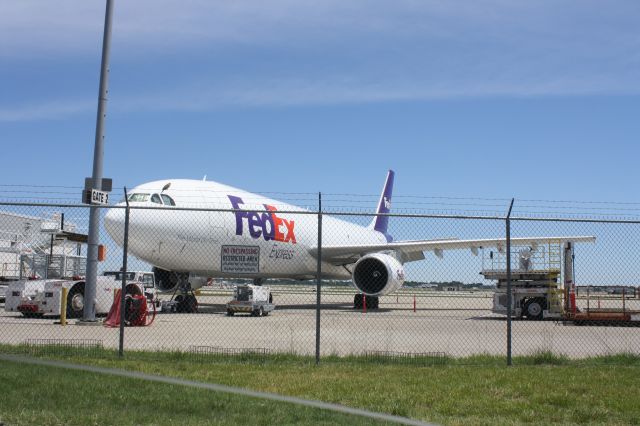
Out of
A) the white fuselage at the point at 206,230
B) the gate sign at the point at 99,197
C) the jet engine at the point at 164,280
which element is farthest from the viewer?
the jet engine at the point at 164,280

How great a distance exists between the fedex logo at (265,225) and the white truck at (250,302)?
2066 millimetres

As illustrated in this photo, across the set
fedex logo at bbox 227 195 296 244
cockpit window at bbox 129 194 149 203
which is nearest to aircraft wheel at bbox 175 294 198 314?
fedex logo at bbox 227 195 296 244

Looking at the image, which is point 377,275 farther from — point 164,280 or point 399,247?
point 164,280

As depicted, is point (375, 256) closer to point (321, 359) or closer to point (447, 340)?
point (447, 340)

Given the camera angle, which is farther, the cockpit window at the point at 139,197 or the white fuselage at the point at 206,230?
the cockpit window at the point at 139,197

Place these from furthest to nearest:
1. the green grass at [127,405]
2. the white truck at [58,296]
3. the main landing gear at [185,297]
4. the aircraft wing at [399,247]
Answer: the aircraft wing at [399,247]
the main landing gear at [185,297]
the white truck at [58,296]
the green grass at [127,405]

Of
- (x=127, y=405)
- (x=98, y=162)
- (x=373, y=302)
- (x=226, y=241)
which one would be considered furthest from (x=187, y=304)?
(x=127, y=405)

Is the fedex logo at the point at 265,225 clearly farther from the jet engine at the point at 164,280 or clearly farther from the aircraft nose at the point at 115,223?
the aircraft nose at the point at 115,223

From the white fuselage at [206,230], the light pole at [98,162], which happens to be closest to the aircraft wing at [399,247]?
the white fuselage at [206,230]

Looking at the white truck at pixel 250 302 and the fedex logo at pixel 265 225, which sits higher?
the fedex logo at pixel 265 225

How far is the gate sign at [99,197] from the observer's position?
14716mm

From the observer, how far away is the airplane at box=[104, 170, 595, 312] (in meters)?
22.1

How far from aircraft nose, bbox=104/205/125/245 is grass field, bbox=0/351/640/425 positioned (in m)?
10.5

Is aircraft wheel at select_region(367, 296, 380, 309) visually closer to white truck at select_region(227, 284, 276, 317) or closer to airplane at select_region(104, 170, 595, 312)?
airplane at select_region(104, 170, 595, 312)
